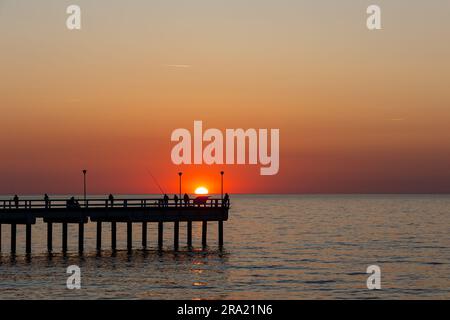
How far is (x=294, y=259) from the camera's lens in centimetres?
7425

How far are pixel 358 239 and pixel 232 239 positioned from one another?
1594 centimetres

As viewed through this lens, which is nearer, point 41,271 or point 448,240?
point 41,271

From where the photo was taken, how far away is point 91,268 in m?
58.0
